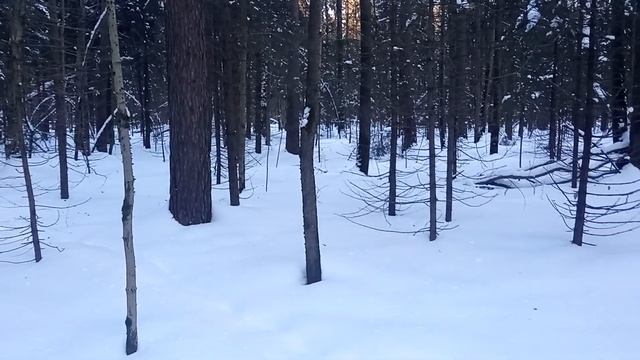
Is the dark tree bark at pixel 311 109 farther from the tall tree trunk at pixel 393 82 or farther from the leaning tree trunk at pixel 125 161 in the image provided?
the tall tree trunk at pixel 393 82

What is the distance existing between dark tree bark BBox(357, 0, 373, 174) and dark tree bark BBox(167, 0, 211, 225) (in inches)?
235

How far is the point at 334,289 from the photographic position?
7.61 meters

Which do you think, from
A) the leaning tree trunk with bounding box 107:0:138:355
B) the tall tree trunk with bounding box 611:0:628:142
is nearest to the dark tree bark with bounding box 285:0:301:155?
the tall tree trunk with bounding box 611:0:628:142

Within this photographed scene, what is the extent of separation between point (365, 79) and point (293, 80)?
13.7 ft

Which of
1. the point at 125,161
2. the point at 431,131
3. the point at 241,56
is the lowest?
the point at 125,161

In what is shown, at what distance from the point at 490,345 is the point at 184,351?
3383mm

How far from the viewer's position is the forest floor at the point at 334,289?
6.02 m

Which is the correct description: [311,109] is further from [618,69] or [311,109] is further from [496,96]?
[496,96]

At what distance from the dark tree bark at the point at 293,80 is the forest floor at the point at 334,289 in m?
6.42

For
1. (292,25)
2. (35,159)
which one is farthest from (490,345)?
(35,159)

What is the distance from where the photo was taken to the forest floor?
6023mm

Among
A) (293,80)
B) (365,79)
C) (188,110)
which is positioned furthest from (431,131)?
(293,80)

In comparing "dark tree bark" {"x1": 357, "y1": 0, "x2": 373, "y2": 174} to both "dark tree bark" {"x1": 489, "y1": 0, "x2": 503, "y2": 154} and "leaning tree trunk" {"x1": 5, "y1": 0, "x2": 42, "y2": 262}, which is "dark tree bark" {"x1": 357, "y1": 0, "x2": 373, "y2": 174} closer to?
"dark tree bark" {"x1": 489, "y1": 0, "x2": 503, "y2": 154}

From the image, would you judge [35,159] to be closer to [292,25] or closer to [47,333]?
[292,25]
